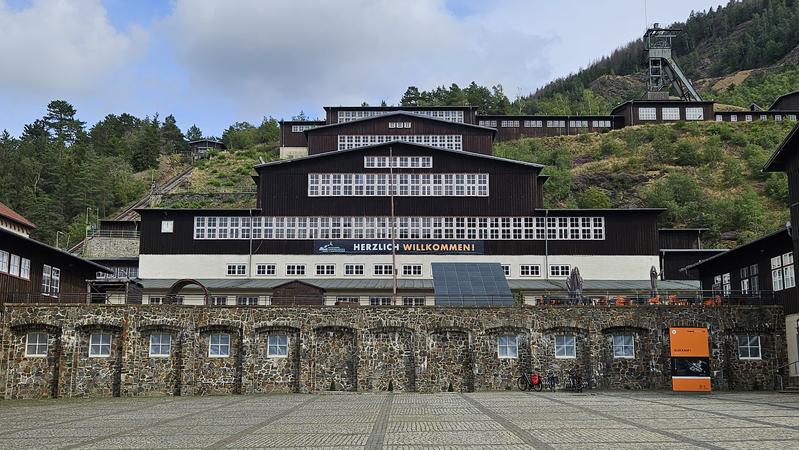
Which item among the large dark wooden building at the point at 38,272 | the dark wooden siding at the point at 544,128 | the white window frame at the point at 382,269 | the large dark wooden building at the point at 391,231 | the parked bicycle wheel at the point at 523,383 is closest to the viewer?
the large dark wooden building at the point at 38,272

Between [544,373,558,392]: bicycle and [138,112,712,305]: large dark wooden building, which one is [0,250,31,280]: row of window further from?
[544,373,558,392]: bicycle

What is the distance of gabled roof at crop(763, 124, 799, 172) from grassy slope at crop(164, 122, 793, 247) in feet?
125

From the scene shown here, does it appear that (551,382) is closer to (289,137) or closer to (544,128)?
(289,137)

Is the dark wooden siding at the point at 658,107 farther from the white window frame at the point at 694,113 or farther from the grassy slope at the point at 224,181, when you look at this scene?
the grassy slope at the point at 224,181

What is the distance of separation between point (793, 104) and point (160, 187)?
8792cm

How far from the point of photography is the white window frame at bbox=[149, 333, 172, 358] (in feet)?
A: 120

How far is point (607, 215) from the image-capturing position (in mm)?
50938

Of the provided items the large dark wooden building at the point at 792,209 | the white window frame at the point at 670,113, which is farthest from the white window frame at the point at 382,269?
the white window frame at the point at 670,113

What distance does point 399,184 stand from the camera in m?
53.1

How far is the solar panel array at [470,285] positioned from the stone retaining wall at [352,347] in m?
1.55

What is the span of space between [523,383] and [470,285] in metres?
6.21

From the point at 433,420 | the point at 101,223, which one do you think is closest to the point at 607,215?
the point at 433,420

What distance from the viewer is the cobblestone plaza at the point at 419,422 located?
58.6ft

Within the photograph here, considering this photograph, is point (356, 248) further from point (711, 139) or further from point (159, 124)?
point (159, 124)
